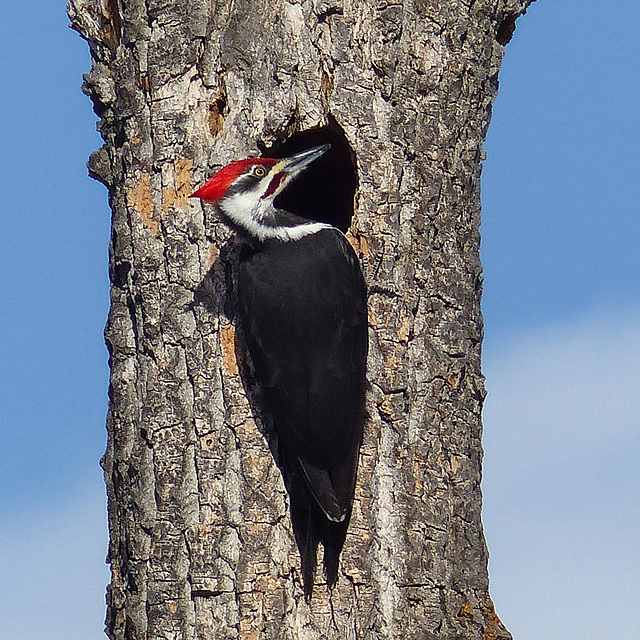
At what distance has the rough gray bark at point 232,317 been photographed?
13.2 feet

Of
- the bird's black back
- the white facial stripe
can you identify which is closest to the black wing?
the bird's black back

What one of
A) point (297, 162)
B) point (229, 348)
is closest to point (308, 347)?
point (229, 348)

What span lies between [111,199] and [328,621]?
160 centimetres

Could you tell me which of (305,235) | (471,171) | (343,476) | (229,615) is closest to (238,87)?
(305,235)

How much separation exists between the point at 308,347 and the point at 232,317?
269mm

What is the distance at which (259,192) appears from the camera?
14.4ft

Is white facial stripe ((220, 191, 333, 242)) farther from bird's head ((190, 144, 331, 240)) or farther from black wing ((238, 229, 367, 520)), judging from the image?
black wing ((238, 229, 367, 520))

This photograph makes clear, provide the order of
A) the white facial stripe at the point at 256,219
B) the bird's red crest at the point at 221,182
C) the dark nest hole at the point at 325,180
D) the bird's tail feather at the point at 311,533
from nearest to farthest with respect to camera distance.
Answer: the bird's tail feather at the point at 311,533 → the bird's red crest at the point at 221,182 → the white facial stripe at the point at 256,219 → the dark nest hole at the point at 325,180

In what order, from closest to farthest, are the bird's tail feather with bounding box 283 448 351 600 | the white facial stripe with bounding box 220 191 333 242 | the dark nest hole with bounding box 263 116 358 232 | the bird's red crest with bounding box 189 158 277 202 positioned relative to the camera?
the bird's tail feather with bounding box 283 448 351 600
the bird's red crest with bounding box 189 158 277 202
the white facial stripe with bounding box 220 191 333 242
the dark nest hole with bounding box 263 116 358 232

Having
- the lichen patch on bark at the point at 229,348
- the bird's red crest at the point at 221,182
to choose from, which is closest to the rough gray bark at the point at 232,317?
the lichen patch on bark at the point at 229,348

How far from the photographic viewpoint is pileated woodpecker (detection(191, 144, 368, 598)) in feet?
13.3

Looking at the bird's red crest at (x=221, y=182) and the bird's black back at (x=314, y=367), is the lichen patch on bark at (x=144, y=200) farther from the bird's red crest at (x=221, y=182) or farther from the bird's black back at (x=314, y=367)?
the bird's black back at (x=314, y=367)

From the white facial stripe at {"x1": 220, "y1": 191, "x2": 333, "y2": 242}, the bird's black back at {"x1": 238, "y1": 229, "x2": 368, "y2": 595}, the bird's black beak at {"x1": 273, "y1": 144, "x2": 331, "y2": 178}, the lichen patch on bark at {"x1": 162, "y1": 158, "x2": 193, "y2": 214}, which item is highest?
the bird's black beak at {"x1": 273, "y1": 144, "x2": 331, "y2": 178}

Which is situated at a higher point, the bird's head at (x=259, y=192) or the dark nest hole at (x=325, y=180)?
the dark nest hole at (x=325, y=180)
